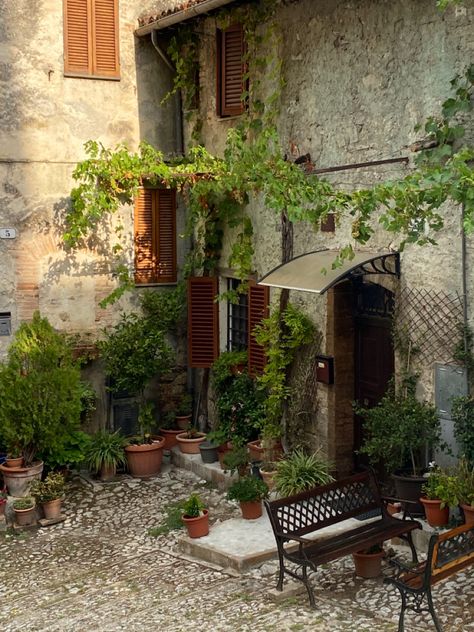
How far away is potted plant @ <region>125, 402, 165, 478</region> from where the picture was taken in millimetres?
12625

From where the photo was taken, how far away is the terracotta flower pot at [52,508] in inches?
435

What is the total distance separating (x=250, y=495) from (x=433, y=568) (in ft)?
10.3

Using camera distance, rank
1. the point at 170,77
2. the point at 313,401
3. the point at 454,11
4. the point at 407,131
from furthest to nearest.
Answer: the point at 170,77 < the point at 313,401 < the point at 407,131 < the point at 454,11

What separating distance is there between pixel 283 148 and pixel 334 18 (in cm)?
171

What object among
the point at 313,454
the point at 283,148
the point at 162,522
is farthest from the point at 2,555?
the point at 283,148

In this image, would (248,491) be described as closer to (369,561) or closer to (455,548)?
(369,561)

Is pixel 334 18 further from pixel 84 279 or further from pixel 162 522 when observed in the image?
pixel 162 522

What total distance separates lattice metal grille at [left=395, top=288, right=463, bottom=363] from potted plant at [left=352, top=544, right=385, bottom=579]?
203 cm

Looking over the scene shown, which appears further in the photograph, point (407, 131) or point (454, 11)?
point (407, 131)

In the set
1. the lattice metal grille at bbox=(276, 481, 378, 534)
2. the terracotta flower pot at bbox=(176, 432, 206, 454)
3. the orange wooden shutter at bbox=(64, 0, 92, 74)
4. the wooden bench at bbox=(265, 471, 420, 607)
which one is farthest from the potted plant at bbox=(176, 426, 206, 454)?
the orange wooden shutter at bbox=(64, 0, 92, 74)

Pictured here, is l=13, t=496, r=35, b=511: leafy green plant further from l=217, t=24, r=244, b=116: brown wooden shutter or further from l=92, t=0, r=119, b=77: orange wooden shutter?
l=92, t=0, r=119, b=77: orange wooden shutter

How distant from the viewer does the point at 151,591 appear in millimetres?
8953

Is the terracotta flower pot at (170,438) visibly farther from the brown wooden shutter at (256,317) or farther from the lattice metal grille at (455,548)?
the lattice metal grille at (455,548)

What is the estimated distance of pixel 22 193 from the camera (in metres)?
12.4
